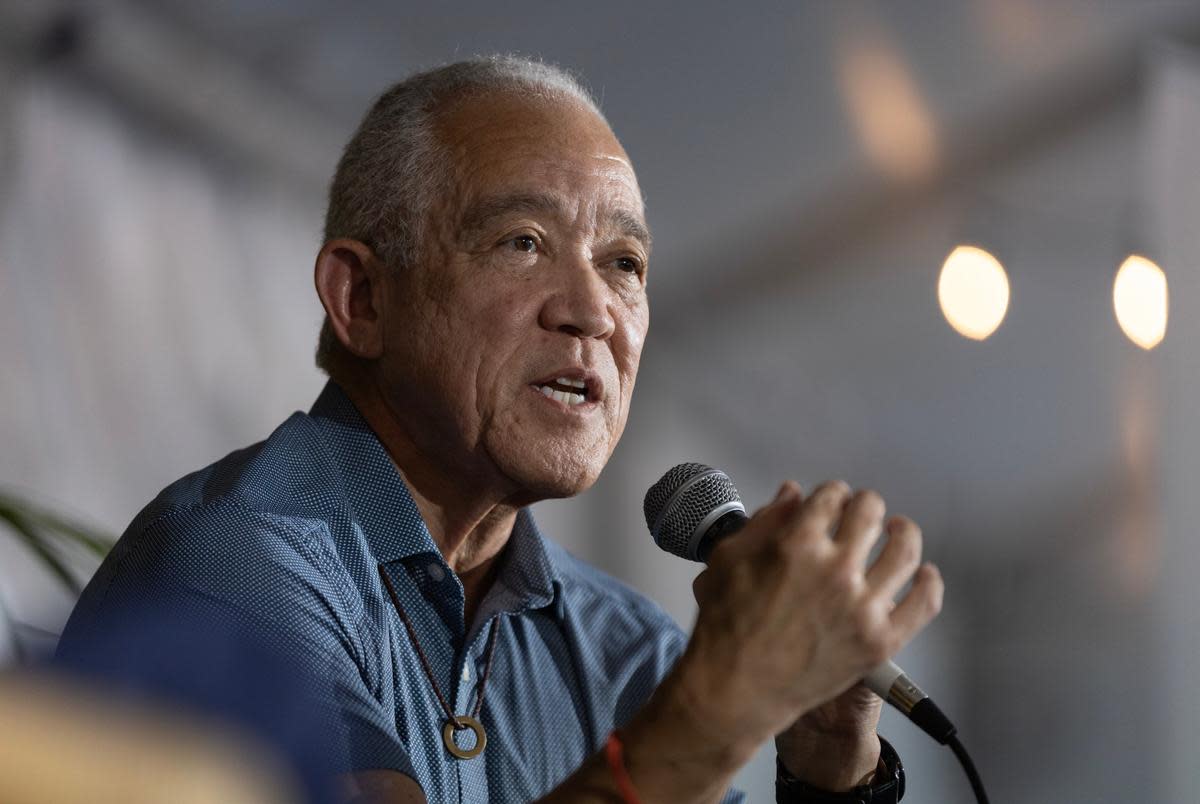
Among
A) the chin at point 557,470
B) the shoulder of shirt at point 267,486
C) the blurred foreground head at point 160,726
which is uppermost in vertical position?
the blurred foreground head at point 160,726

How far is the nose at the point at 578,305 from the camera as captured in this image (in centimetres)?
145

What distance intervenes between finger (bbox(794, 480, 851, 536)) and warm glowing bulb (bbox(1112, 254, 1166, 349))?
3.20 m

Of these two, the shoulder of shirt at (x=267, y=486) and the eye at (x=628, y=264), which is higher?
the eye at (x=628, y=264)

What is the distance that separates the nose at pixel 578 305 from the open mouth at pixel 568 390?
54mm

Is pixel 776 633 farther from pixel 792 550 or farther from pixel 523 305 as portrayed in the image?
pixel 523 305

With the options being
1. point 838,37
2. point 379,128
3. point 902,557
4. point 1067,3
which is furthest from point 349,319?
point 1067,3

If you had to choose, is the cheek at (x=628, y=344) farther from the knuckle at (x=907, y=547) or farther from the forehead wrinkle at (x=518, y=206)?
the knuckle at (x=907, y=547)

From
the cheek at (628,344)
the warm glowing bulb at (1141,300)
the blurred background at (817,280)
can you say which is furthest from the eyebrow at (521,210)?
the warm glowing bulb at (1141,300)

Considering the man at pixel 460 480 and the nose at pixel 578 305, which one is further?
the nose at pixel 578 305

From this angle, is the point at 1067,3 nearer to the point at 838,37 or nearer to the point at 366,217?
the point at 838,37

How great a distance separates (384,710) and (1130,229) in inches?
127

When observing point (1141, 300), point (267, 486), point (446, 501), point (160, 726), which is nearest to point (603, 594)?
point (446, 501)

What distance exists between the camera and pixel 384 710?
1243 mm

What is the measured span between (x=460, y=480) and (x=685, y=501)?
16.5 inches
